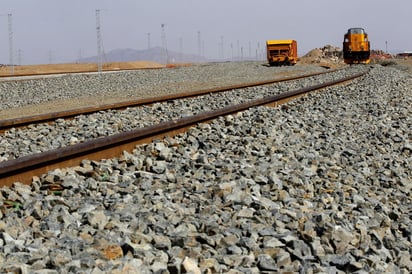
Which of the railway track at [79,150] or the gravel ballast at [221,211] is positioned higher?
the railway track at [79,150]

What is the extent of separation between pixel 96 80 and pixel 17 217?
25.4 metres

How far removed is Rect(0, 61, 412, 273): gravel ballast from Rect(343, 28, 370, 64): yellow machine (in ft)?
142

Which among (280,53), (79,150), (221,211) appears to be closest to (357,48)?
(280,53)

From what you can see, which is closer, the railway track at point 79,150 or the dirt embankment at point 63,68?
the railway track at point 79,150

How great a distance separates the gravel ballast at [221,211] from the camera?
139 inches

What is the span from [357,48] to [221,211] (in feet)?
155

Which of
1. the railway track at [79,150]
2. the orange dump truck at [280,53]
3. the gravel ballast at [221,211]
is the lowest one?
the gravel ballast at [221,211]

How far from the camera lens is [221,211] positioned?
445 cm

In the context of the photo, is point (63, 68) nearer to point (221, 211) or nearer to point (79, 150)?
point (79, 150)

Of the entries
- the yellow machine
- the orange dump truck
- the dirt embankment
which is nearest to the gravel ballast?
the yellow machine

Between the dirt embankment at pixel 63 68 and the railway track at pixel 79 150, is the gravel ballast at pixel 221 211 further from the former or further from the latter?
the dirt embankment at pixel 63 68

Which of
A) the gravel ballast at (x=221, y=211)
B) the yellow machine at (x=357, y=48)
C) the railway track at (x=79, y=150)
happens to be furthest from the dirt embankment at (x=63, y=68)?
the gravel ballast at (x=221, y=211)

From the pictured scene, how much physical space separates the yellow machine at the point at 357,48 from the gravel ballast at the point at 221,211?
4322cm

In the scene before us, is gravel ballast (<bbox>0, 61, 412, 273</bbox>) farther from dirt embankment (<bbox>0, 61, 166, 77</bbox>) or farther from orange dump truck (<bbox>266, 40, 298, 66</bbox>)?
dirt embankment (<bbox>0, 61, 166, 77</bbox>)
